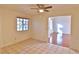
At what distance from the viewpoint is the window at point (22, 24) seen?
5.20m

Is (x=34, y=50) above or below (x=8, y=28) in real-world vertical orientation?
below

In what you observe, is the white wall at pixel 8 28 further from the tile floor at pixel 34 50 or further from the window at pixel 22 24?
the tile floor at pixel 34 50

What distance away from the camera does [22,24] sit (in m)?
5.46

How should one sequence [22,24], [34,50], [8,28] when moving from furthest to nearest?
[22,24] → [8,28] → [34,50]

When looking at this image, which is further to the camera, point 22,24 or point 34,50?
point 22,24

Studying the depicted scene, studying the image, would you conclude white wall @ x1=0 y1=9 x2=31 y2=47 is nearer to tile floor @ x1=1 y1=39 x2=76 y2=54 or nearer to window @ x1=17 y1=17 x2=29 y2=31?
window @ x1=17 y1=17 x2=29 y2=31

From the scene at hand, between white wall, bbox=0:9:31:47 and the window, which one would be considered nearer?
white wall, bbox=0:9:31:47

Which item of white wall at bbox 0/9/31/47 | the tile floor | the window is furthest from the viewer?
the window

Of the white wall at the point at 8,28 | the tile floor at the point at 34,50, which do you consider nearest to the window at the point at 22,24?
the white wall at the point at 8,28

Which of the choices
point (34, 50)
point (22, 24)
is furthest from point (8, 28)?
point (34, 50)

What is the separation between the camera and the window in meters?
5.20

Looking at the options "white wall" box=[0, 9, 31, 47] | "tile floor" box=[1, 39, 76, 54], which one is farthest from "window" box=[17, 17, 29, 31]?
"tile floor" box=[1, 39, 76, 54]

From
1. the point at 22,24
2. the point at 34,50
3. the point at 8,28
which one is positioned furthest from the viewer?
Answer: the point at 22,24

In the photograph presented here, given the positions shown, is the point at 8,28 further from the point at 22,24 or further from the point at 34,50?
the point at 34,50
